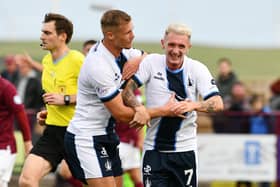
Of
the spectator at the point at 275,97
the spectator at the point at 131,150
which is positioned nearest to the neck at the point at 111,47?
the spectator at the point at 131,150

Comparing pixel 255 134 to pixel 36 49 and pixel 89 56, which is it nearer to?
pixel 89 56

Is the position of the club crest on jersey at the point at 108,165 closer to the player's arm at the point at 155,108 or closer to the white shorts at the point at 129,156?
the player's arm at the point at 155,108

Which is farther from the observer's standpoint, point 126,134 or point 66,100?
point 126,134

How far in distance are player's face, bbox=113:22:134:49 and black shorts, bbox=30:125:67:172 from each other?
1.93m

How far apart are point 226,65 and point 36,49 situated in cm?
1751

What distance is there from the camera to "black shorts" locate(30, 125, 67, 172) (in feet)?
38.4

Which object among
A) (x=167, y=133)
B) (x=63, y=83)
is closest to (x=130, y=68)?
(x=167, y=133)

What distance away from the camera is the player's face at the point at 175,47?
10.1m

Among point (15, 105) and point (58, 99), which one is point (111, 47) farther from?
point (15, 105)

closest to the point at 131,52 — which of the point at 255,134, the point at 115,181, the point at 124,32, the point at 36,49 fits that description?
the point at 124,32

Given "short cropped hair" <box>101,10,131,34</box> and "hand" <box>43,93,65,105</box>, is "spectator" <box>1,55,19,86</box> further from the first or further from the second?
"short cropped hair" <box>101,10,131,34</box>

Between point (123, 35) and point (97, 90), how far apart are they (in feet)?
1.88

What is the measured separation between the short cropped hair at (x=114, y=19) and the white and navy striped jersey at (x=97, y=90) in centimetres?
23

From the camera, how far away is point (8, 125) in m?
12.6
